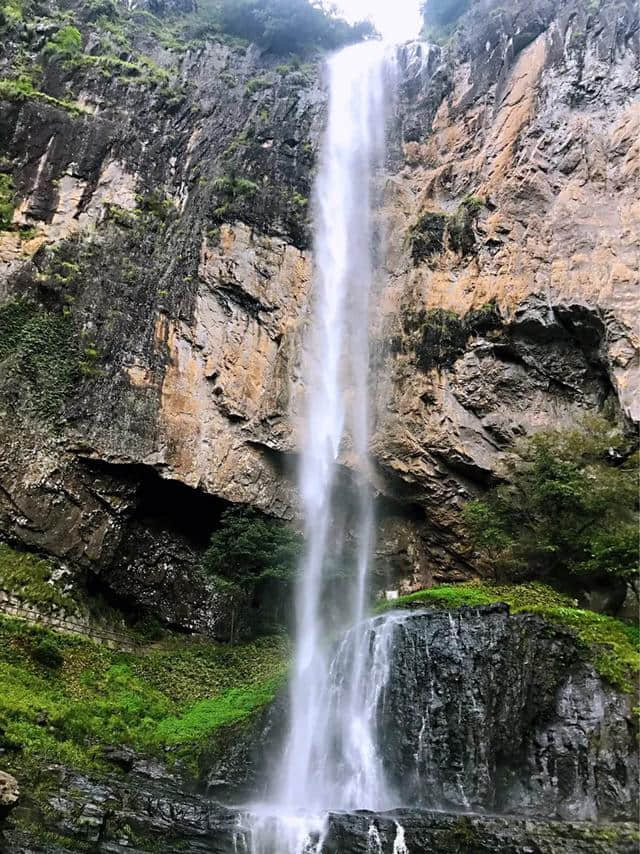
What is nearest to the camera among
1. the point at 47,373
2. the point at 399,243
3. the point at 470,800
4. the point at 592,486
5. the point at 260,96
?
the point at 470,800

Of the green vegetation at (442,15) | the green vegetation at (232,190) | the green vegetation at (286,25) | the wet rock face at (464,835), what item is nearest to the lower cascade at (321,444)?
the wet rock face at (464,835)

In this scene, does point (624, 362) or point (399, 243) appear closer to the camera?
point (624, 362)

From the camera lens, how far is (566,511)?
11.8 m

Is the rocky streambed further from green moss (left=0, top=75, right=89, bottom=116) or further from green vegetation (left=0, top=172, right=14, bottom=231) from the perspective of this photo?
green moss (left=0, top=75, right=89, bottom=116)

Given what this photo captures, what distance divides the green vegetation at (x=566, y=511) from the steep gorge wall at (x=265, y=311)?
140 centimetres

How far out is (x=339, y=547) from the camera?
15.6 meters

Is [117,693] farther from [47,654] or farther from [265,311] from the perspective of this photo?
[265,311]

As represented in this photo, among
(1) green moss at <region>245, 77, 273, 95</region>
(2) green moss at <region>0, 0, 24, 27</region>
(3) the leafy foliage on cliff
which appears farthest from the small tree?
(2) green moss at <region>0, 0, 24, 27</region>

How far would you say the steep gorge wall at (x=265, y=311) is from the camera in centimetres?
1456

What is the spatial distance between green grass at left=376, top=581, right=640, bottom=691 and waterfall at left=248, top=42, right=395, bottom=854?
1.65 m

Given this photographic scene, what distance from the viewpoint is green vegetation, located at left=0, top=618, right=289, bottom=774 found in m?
9.52

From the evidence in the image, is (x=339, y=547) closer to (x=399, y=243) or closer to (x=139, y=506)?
(x=139, y=506)

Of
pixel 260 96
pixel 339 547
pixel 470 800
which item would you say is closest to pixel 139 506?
pixel 339 547

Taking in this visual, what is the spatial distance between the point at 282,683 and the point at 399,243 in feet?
42.2
